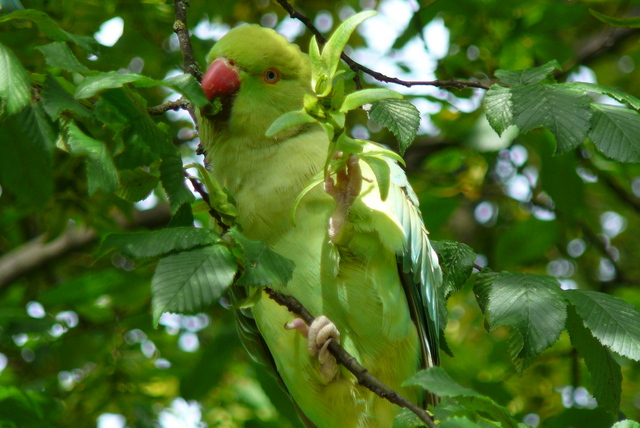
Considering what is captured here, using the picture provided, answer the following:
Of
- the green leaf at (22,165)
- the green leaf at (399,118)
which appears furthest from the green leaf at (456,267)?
the green leaf at (22,165)

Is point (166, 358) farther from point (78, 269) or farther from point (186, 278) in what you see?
point (186, 278)

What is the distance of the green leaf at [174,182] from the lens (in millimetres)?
1710

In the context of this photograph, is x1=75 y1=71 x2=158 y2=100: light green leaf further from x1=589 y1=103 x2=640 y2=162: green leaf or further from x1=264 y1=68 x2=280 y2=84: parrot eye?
x1=589 y1=103 x2=640 y2=162: green leaf

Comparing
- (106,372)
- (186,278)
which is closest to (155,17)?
(106,372)

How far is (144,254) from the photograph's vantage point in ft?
5.16

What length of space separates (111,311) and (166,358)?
53 cm

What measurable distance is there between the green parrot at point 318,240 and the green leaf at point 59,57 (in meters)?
0.89

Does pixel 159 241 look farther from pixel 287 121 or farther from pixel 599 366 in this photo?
pixel 599 366

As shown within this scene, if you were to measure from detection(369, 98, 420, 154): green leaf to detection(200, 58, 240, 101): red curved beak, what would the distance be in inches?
28.7

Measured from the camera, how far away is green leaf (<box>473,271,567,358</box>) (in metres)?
1.78

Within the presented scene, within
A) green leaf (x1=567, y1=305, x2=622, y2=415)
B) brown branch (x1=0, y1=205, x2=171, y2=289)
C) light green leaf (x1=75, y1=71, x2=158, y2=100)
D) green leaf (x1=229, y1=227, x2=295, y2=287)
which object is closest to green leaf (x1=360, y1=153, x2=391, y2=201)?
green leaf (x1=229, y1=227, x2=295, y2=287)

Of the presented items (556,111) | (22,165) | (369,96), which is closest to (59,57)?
(22,165)

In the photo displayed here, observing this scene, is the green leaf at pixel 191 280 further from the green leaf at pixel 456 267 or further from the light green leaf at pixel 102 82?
the green leaf at pixel 456 267

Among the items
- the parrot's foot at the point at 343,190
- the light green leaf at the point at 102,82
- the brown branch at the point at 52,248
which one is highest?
the light green leaf at the point at 102,82
